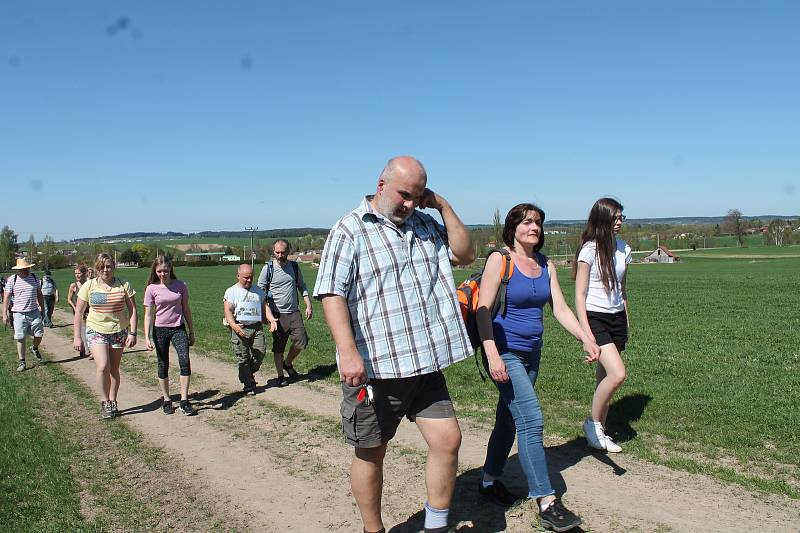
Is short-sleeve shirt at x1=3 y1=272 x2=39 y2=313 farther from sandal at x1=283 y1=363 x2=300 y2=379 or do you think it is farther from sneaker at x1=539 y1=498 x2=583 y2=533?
sneaker at x1=539 y1=498 x2=583 y2=533

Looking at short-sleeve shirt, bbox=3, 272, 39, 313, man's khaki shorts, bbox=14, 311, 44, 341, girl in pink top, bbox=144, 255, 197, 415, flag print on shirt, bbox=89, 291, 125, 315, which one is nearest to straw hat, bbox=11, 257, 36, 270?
short-sleeve shirt, bbox=3, 272, 39, 313

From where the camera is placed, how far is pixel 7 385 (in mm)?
9812

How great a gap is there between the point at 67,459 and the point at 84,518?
1.54m

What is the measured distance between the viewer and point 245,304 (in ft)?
28.3

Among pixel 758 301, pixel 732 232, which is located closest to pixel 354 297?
pixel 758 301

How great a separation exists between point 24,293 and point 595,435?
34.0ft

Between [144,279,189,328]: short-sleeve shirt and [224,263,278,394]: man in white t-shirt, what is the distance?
2.89 feet

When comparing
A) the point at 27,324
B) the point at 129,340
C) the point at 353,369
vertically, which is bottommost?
the point at 27,324

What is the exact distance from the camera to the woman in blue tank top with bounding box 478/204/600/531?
3967 mm

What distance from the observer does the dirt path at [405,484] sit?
4.05 meters

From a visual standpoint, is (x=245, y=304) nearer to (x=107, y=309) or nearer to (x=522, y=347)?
(x=107, y=309)

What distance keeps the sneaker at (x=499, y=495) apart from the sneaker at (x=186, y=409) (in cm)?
415

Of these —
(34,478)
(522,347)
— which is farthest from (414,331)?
(34,478)

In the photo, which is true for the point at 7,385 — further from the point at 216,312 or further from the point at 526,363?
the point at 216,312
